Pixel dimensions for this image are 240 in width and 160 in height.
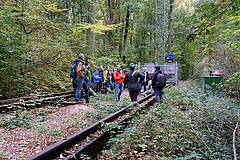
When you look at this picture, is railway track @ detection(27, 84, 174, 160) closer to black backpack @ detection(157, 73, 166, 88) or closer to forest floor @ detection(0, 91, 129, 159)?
forest floor @ detection(0, 91, 129, 159)

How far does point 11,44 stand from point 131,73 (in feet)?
20.6

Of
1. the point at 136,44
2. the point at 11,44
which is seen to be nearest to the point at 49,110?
the point at 11,44

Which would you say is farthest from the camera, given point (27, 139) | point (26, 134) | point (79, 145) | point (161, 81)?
point (161, 81)

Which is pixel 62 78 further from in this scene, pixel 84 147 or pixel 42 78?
pixel 84 147

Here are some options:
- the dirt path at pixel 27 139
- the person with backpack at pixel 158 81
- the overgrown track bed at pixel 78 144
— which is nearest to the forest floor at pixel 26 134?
the dirt path at pixel 27 139

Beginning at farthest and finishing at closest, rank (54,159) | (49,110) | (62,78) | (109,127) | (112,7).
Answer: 1. (112,7)
2. (62,78)
3. (49,110)
4. (109,127)
5. (54,159)

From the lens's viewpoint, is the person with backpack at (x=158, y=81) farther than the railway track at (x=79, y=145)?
Yes

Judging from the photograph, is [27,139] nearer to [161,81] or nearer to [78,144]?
[78,144]

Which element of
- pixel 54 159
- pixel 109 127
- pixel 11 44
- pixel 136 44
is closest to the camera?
pixel 54 159

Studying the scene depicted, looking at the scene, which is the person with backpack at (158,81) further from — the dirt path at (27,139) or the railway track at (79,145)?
the dirt path at (27,139)

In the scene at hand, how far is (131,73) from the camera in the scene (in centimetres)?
731

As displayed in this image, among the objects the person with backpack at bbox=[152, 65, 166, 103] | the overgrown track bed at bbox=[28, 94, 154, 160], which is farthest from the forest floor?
the person with backpack at bbox=[152, 65, 166, 103]

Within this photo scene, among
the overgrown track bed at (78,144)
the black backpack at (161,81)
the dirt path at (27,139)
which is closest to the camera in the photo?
the overgrown track bed at (78,144)

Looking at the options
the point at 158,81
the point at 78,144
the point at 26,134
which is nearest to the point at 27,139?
the point at 26,134
